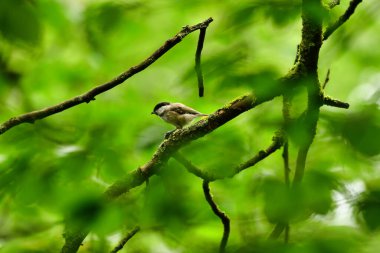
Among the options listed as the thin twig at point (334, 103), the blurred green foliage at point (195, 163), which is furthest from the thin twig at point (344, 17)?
the thin twig at point (334, 103)

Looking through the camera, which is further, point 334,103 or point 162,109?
point 162,109

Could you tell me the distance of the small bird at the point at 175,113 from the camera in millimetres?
3370

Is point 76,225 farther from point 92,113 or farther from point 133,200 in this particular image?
point 92,113

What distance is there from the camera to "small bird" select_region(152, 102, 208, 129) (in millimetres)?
3370

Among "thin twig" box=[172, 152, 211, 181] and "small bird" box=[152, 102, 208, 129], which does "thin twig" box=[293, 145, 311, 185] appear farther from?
"small bird" box=[152, 102, 208, 129]

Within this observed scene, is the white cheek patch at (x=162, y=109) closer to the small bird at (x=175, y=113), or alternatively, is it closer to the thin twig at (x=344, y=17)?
the small bird at (x=175, y=113)

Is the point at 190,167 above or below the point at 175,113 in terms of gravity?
above

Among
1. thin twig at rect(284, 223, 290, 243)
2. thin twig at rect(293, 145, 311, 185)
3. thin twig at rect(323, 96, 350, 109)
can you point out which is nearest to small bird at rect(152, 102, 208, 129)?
thin twig at rect(323, 96, 350, 109)

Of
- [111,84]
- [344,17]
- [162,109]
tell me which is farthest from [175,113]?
[344,17]

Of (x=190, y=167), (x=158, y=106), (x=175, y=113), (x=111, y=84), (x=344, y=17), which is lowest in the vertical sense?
(x=175, y=113)

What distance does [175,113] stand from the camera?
353 cm

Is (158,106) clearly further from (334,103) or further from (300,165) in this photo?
(300,165)

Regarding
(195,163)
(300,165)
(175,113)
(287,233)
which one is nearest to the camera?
(287,233)

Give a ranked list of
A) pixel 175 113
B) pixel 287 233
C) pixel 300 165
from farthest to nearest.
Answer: pixel 175 113 < pixel 300 165 < pixel 287 233
